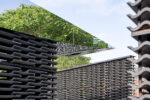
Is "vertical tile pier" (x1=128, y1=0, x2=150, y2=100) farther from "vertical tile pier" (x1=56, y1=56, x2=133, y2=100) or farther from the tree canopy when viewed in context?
"vertical tile pier" (x1=56, y1=56, x2=133, y2=100)

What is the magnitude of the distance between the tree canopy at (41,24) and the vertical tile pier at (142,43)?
7.12 feet

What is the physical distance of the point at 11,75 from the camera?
7.44 ft

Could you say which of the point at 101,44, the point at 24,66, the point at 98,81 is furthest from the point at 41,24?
the point at 24,66

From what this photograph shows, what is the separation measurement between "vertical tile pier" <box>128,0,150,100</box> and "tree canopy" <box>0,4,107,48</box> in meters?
2.17

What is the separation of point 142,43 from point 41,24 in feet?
13.9

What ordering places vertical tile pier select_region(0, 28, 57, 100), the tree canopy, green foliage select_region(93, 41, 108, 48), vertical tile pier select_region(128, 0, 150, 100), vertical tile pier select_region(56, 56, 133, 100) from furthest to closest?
green foliage select_region(93, 41, 108, 48), vertical tile pier select_region(56, 56, 133, 100), the tree canopy, vertical tile pier select_region(0, 28, 57, 100), vertical tile pier select_region(128, 0, 150, 100)

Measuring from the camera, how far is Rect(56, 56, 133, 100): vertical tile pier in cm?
554

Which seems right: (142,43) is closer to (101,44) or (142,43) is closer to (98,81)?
(98,81)

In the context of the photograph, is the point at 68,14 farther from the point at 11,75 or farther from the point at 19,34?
the point at 11,75

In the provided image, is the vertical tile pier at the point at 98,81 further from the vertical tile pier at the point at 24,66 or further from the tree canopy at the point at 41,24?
the vertical tile pier at the point at 24,66

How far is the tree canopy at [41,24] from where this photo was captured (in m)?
2.96

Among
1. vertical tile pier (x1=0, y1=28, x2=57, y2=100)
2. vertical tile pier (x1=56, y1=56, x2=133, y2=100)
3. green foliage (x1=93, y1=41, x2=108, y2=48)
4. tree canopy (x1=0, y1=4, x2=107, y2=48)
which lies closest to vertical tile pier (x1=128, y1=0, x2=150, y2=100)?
vertical tile pier (x1=0, y1=28, x2=57, y2=100)

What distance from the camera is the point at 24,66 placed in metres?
2.49

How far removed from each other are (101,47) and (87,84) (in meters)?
1.11
